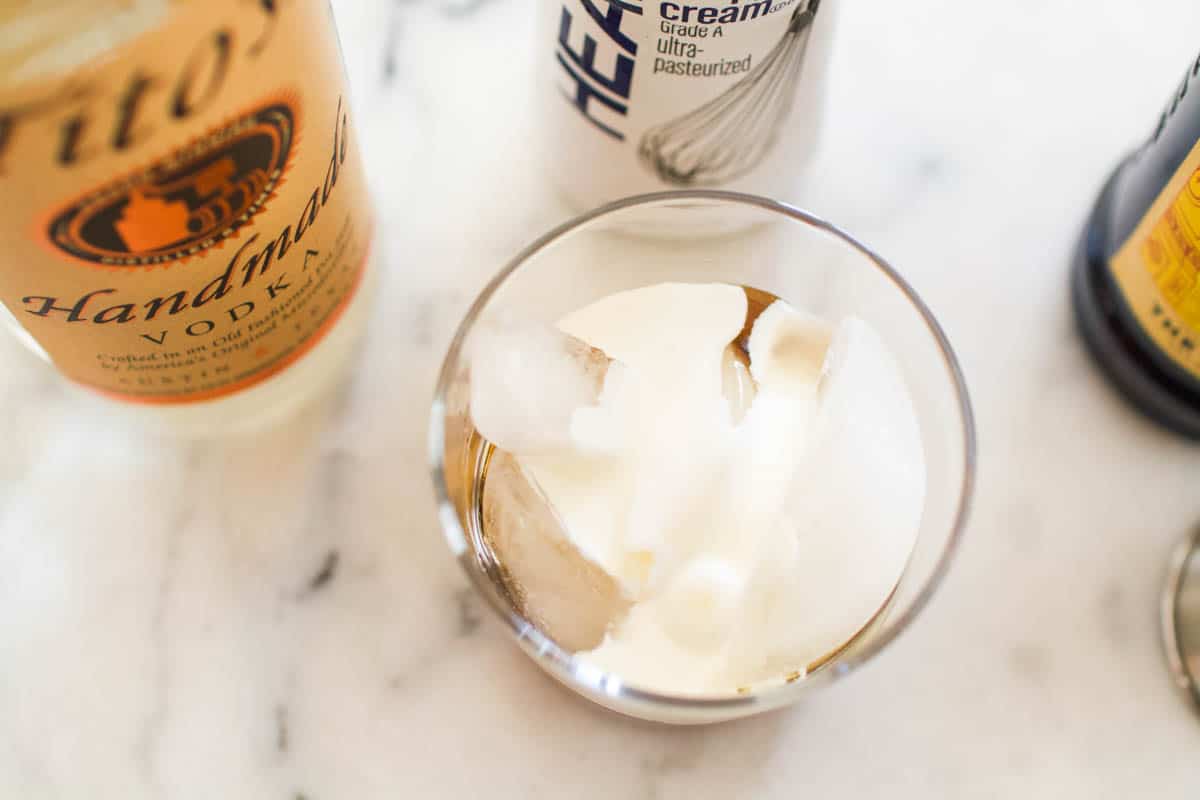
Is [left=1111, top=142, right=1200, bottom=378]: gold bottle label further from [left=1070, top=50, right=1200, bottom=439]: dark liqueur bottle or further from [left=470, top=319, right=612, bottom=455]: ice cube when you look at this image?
[left=470, top=319, right=612, bottom=455]: ice cube

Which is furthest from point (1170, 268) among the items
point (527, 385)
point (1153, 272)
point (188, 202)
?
point (188, 202)

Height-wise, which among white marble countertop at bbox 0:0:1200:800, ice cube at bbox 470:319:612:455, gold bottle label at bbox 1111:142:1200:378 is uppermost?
gold bottle label at bbox 1111:142:1200:378

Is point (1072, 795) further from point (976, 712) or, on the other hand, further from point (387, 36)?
point (387, 36)

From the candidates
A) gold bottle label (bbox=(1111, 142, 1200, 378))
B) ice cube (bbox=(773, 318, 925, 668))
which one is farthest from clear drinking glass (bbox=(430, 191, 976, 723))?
gold bottle label (bbox=(1111, 142, 1200, 378))

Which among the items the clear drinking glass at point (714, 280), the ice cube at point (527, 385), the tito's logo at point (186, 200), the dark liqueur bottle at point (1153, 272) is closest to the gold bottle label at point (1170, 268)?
the dark liqueur bottle at point (1153, 272)

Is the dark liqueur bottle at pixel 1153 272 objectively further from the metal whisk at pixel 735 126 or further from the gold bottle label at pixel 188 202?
the gold bottle label at pixel 188 202

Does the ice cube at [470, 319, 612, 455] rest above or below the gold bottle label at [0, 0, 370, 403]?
below

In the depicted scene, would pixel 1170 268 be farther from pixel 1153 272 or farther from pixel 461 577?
pixel 461 577
